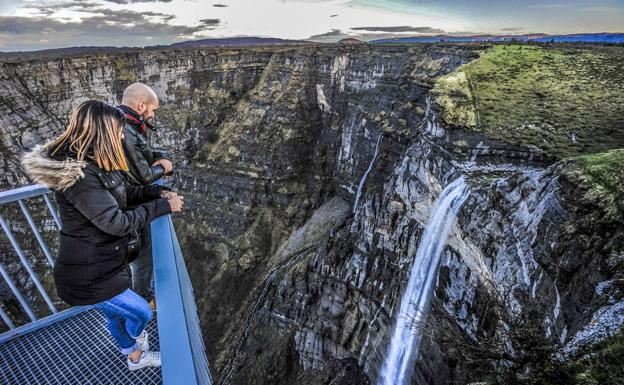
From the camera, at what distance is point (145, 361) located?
3742mm

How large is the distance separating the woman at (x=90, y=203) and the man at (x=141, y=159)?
618 millimetres

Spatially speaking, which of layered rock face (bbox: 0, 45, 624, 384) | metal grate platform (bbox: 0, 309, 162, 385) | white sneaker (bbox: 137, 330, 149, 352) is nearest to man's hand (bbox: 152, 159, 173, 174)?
metal grate platform (bbox: 0, 309, 162, 385)

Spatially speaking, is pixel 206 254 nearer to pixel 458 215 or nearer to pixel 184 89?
pixel 184 89

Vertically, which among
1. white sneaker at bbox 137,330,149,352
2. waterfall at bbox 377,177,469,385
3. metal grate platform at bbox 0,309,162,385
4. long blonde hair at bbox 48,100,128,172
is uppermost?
long blonde hair at bbox 48,100,128,172

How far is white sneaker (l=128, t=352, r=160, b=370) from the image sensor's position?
372cm

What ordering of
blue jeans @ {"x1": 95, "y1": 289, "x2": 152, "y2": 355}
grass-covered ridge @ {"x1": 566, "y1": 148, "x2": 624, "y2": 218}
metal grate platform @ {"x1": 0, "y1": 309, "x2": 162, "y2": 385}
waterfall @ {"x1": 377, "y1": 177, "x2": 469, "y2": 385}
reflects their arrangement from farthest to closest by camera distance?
waterfall @ {"x1": 377, "y1": 177, "x2": 469, "y2": 385} < grass-covered ridge @ {"x1": 566, "y1": 148, "x2": 624, "y2": 218} < metal grate platform @ {"x1": 0, "y1": 309, "x2": 162, "y2": 385} < blue jeans @ {"x1": 95, "y1": 289, "x2": 152, "y2": 355}

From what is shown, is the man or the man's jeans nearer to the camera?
the man

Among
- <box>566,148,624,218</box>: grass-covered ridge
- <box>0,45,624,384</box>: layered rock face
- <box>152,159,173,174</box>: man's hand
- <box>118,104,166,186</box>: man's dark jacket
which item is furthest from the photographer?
<box>0,45,624,384</box>: layered rock face

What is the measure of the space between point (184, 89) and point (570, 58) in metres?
40.7

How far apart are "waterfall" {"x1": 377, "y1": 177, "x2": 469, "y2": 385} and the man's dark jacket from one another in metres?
12.0

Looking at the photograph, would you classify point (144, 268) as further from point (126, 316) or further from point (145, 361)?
point (145, 361)

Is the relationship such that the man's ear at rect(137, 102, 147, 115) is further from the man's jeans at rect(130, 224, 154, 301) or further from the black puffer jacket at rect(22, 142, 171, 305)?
the black puffer jacket at rect(22, 142, 171, 305)

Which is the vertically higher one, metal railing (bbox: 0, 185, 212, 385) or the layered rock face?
metal railing (bbox: 0, 185, 212, 385)

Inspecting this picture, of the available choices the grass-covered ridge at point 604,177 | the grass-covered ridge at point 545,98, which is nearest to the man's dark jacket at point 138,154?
the grass-covered ridge at point 604,177
